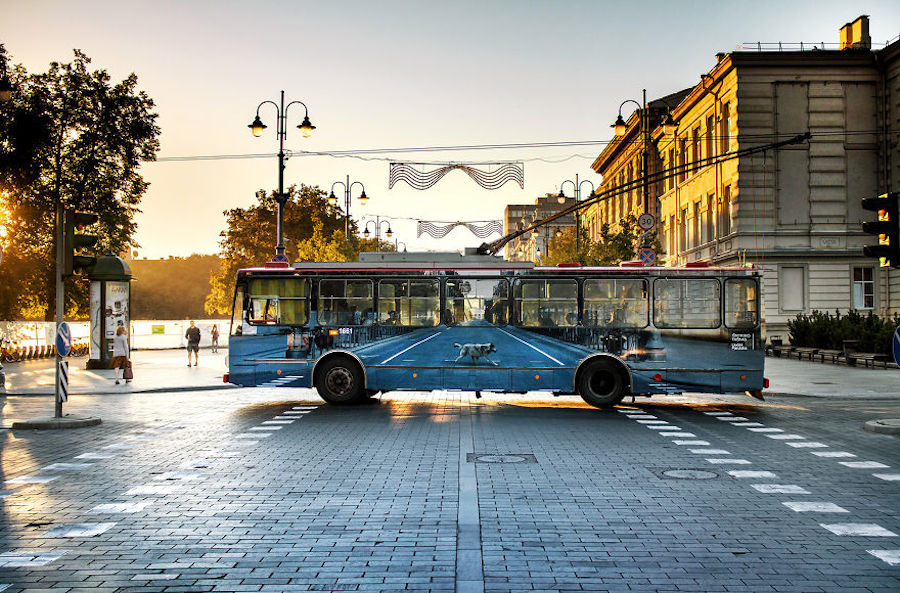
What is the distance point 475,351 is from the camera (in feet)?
58.6

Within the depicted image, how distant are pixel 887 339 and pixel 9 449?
91.3 ft

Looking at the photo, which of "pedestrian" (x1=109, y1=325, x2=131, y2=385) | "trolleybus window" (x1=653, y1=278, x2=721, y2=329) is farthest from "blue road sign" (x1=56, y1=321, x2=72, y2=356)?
"trolleybus window" (x1=653, y1=278, x2=721, y2=329)

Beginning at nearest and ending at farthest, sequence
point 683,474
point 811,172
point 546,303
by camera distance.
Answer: point 683,474
point 546,303
point 811,172

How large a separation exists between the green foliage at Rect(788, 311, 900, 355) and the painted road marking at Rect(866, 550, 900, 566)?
23.3m

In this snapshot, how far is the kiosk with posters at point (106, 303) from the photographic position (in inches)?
1211

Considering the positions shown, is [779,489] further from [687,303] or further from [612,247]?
[612,247]

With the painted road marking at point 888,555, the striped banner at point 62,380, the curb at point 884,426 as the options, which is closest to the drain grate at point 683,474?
the painted road marking at point 888,555

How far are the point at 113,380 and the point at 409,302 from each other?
12.9 meters

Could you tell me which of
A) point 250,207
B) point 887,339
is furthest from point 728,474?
point 250,207

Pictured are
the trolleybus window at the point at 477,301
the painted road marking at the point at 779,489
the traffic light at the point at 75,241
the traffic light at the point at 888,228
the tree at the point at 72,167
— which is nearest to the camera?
the painted road marking at the point at 779,489

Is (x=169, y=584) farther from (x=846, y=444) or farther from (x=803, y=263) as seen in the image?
(x=803, y=263)

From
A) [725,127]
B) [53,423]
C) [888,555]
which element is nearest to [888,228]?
[888,555]

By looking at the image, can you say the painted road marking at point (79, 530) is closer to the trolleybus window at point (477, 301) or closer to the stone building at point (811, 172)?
the trolleybus window at point (477, 301)

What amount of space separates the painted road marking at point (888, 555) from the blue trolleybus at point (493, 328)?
10.4 meters
